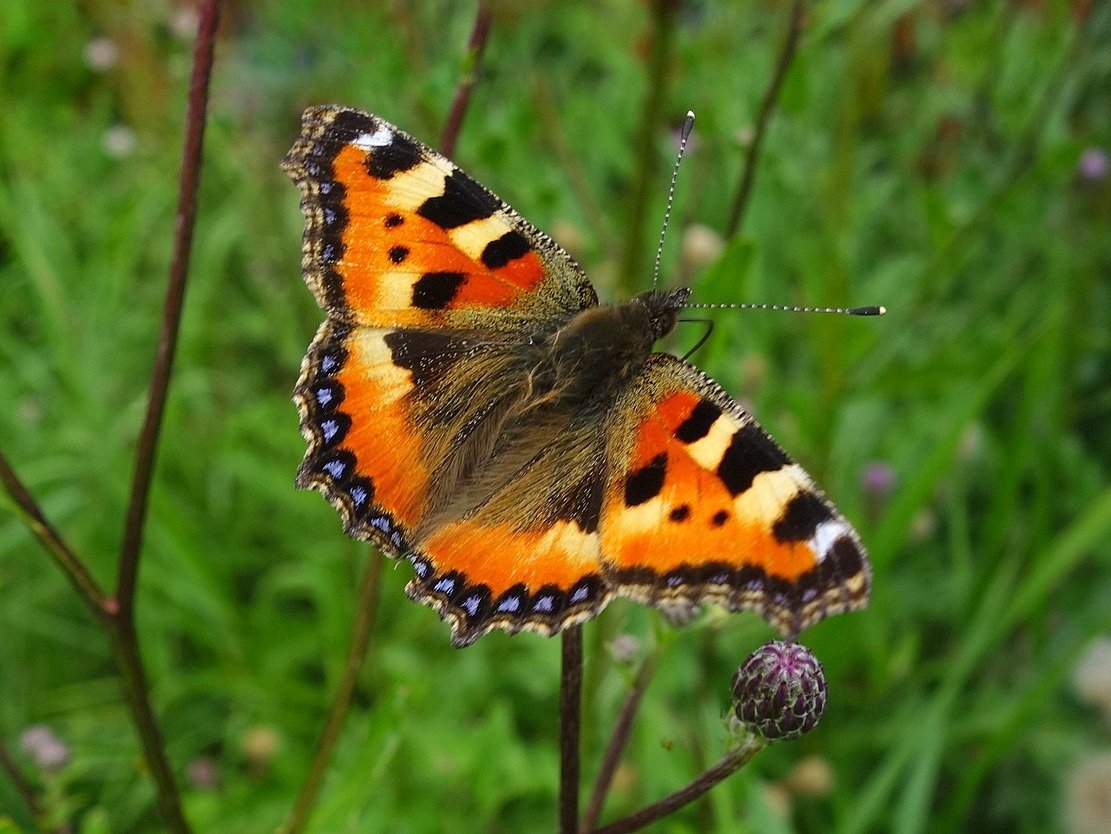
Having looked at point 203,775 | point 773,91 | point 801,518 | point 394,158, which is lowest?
point 801,518

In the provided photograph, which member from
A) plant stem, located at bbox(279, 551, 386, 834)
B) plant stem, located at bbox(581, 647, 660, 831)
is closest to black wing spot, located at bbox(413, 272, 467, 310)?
plant stem, located at bbox(279, 551, 386, 834)

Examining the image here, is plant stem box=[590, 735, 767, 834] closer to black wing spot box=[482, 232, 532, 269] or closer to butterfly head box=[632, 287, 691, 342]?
butterfly head box=[632, 287, 691, 342]

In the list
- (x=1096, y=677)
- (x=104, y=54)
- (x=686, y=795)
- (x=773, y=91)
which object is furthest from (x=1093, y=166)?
(x=104, y=54)

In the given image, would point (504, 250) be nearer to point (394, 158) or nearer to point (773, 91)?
point (394, 158)

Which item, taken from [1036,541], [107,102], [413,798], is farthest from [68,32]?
[1036,541]

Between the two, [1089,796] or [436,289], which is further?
[1089,796]

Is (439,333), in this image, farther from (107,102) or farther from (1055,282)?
(107,102)

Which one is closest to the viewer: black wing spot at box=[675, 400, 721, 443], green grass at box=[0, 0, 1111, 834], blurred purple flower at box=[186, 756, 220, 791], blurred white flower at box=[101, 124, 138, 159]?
black wing spot at box=[675, 400, 721, 443]
